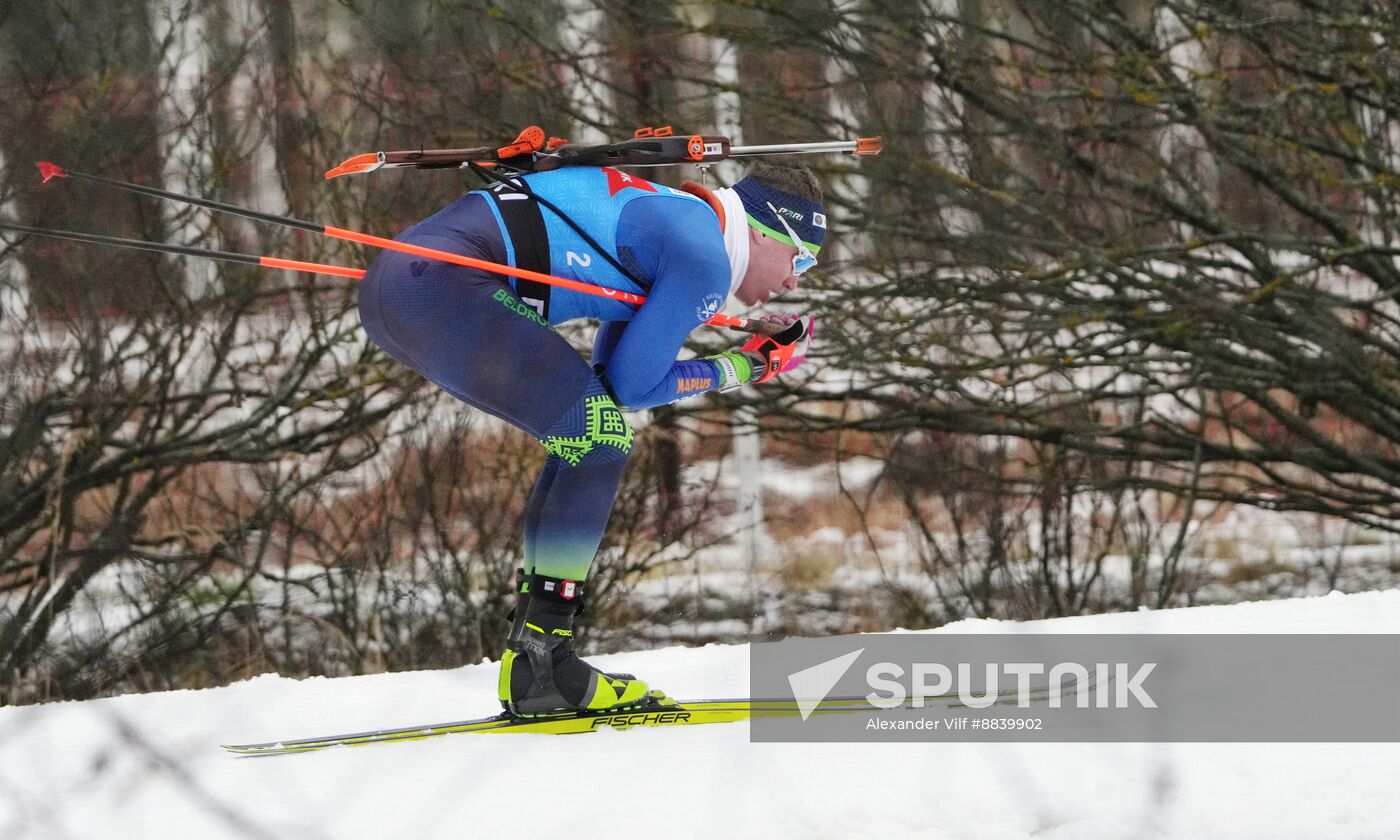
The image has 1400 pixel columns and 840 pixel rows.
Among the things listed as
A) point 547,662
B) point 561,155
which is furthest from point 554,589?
point 561,155

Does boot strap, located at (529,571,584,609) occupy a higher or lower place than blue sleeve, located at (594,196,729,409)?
lower

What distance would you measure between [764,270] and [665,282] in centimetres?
35

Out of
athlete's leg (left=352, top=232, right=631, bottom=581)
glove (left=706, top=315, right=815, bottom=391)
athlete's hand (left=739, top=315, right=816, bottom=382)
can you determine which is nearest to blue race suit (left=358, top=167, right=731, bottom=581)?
athlete's leg (left=352, top=232, right=631, bottom=581)

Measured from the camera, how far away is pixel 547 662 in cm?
288

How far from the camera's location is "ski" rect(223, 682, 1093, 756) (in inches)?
111

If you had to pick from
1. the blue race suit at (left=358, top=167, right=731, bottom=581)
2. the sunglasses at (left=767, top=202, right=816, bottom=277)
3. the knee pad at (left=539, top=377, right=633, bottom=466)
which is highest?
the sunglasses at (left=767, top=202, right=816, bottom=277)

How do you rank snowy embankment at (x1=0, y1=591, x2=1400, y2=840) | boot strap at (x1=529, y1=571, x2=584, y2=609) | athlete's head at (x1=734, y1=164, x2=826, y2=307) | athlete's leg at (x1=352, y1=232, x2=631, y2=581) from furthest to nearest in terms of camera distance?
1. athlete's head at (x1=734, y1=164, x2=826, y2=307)
2. boot strap at (x1=529, y1=571, x2=584, y2=609)
3. athlete's leg at (x1=352, y1=232, x2=631, y2=581)
4. snowy embankment at (x1=0, y1=591, x2=1400, y2=840)

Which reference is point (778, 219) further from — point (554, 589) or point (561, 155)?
point (554, 589)

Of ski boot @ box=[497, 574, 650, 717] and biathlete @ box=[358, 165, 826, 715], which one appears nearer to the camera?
biathlete @ box=[358, 165, 826, 715]

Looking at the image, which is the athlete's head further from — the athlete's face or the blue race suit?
the blue race suit

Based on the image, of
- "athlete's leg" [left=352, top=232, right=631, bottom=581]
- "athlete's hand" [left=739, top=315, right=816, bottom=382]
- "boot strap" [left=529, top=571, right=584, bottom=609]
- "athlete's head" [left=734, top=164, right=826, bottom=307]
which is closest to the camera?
"athlete's leg" [left=352, top=232, right=631, bottom=581]

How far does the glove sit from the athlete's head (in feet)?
0.58

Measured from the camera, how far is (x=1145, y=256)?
6512mm

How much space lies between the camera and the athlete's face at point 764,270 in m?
2.99
